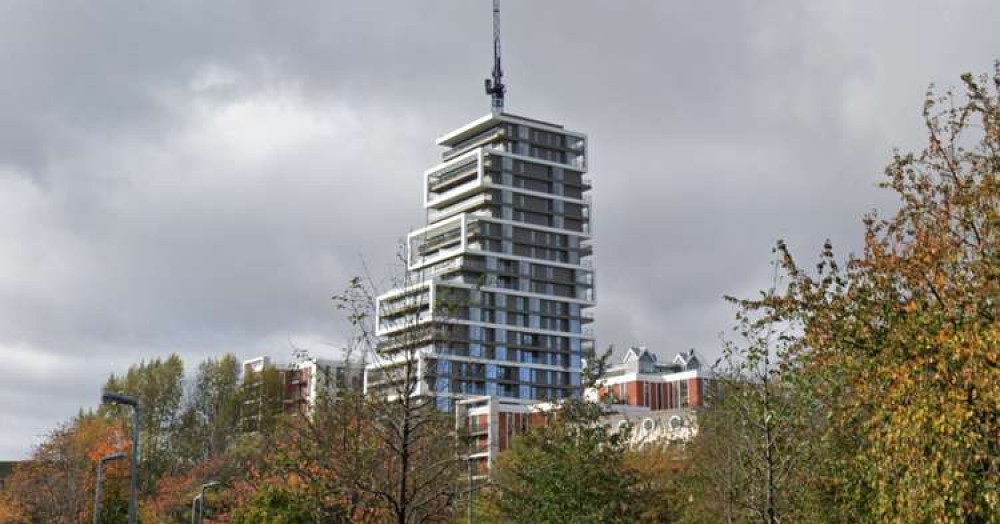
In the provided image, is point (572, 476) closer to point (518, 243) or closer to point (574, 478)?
point (574, 478)

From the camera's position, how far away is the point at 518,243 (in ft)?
523

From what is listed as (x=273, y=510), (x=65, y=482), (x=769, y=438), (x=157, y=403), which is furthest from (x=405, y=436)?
(x=157, y=403)

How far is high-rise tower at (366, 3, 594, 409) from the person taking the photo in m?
154

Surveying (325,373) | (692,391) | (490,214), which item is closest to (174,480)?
(325,373)

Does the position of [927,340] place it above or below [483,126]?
below

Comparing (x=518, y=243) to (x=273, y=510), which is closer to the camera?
(x=273, y=510)

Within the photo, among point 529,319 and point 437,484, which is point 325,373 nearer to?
point 437,484

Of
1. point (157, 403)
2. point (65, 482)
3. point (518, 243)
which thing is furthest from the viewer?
point (518, 243)

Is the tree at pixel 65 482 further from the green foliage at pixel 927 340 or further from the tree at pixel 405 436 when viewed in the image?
the green foliage at pixel 927 340

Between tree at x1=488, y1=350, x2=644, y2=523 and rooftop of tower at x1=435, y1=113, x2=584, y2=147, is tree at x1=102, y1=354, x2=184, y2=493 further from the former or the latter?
tree at x1=488, y1=350, x2=644, y2=523

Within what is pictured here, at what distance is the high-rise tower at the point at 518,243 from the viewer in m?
154

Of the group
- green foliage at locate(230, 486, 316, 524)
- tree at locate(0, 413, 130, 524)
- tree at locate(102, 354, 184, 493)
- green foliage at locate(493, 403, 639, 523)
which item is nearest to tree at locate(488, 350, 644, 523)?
green foliage at locate(493, 403, 639, 523)

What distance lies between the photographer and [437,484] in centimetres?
2878

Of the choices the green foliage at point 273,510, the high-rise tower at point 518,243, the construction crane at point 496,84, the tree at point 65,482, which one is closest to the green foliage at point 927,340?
the green foliage at point 273,510
